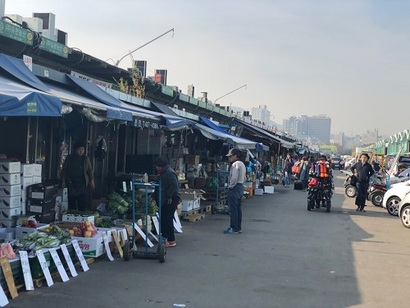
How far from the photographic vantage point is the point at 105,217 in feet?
32.8

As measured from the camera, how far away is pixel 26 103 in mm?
6414

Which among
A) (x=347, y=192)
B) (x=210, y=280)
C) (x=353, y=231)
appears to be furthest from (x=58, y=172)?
(x=347, y=192)

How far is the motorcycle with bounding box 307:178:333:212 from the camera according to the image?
55.5 ft

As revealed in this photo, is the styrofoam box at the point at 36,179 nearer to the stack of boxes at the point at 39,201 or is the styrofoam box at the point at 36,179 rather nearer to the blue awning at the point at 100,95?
the stack of boxes at the point at 39,201

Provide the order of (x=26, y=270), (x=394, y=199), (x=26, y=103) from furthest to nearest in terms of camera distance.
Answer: (x=394, y=199), (x=26, y=270), (x=26, y=103)

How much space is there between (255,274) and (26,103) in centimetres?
428

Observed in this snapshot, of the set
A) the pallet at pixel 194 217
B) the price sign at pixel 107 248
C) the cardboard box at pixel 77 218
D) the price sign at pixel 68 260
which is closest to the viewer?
the price sign at pixel 68 260

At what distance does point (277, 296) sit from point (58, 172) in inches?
244

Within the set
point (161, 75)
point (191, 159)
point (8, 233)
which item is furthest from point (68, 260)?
point (161, 75)

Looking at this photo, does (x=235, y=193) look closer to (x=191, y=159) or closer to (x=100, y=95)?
(x=100, y=95)

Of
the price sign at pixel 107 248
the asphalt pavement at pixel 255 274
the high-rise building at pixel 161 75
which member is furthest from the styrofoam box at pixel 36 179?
the high-rise building at pixel 161 75

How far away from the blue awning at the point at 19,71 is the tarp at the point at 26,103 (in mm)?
1845

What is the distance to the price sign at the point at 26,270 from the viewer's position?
6.45m

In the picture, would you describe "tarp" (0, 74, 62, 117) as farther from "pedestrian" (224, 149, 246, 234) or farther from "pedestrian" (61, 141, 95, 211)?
"pedestrian" (224, 149, 246, 234)
